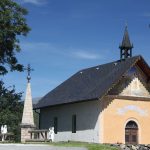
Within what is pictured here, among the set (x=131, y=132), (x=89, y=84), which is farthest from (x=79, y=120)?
(x=131, y=132)

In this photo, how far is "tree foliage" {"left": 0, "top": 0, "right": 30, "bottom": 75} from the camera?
38969 millimetres

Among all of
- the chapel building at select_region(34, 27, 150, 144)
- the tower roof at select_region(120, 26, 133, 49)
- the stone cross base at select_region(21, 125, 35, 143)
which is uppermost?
the tower roof at select_region(120, 26, 133, 49)

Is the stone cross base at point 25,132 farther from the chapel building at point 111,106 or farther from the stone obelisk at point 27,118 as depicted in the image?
the chapel building at point 111,106

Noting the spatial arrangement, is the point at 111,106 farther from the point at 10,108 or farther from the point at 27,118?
the point at 10,108

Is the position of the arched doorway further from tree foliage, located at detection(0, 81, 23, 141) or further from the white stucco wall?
tree foliage, located at detection(0, 81, 23, 141)

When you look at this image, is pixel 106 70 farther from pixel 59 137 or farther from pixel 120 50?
pixel 59 137

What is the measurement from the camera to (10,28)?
39.4 meters

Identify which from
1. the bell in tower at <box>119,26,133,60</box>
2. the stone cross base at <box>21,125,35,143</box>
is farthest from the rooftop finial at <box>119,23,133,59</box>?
the stone cross base at <box>21,125,35,143</box>

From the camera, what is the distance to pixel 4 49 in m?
41.4

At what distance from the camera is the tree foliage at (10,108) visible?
4675 centimetres

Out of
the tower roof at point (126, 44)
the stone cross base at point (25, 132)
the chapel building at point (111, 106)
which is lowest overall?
the stone cross base at point (25, 132)

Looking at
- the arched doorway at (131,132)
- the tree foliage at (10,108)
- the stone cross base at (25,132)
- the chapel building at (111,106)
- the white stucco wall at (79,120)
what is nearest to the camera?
the stone cross base at (25,132)

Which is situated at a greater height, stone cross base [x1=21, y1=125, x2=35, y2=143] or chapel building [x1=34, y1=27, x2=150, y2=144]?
chapel building [x1=34, y1=27, x2=150, y2=144]

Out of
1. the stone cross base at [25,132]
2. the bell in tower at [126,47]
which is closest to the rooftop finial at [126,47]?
the bell in tower at [126,47]
